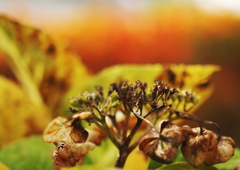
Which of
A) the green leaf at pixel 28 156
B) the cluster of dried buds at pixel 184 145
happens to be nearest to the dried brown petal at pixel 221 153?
the cluster of dried buds at pixel 184 145

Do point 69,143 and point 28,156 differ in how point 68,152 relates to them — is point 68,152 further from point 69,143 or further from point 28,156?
point 28,156

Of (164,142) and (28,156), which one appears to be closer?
(164,142)

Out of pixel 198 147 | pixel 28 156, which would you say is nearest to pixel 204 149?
pixel 198 147

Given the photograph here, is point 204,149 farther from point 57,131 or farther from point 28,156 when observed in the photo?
point 28,156
